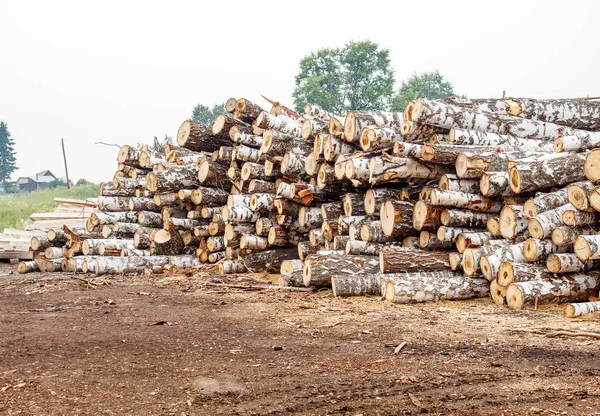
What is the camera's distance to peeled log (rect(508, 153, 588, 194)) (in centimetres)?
765

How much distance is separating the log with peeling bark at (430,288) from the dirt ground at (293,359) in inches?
7.8

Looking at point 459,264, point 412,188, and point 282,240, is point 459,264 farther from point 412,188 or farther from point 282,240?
point 282,240

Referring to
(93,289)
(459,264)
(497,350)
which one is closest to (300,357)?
(497,350)

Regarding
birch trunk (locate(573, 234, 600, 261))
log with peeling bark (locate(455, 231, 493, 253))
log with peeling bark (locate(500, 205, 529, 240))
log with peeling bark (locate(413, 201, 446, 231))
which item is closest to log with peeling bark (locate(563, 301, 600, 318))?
birch trunk (locate(573, 234, 600, 261))

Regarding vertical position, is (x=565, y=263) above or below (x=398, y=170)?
below

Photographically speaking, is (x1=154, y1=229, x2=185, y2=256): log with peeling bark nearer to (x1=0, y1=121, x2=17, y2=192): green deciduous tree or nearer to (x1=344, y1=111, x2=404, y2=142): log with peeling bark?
(x1=344, y1=111, x2=404, y2=142): log with peeling bark

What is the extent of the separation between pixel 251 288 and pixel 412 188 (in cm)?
294

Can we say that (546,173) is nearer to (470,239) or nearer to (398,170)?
(470,239)

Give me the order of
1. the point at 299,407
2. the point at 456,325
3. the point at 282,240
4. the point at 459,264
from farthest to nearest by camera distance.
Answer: the point at 282,240 → the point at 459,264 → the point at 456,325 → the point at 299,407

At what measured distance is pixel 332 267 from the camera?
27.8ft

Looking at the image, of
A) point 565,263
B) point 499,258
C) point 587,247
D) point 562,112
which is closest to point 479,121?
point 562,112

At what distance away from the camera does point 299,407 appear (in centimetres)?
Answer: 356

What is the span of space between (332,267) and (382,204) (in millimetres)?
1256

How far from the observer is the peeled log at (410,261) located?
7.83 m
